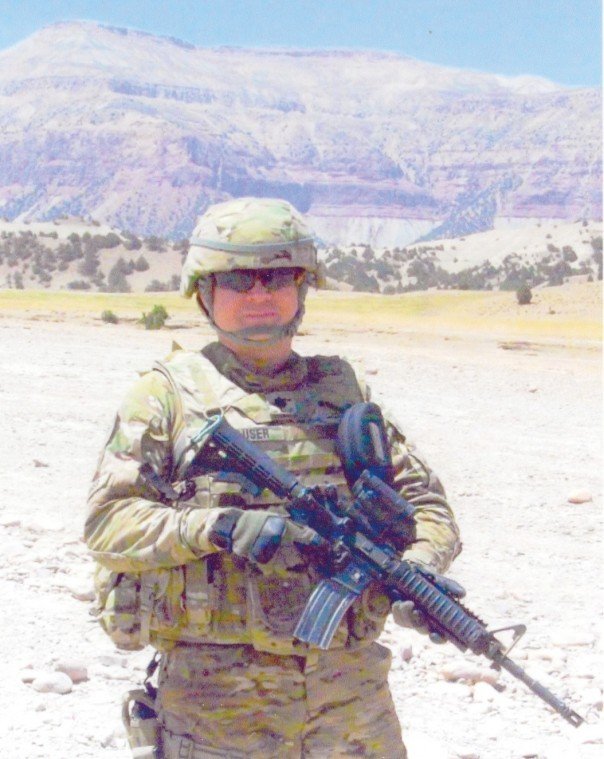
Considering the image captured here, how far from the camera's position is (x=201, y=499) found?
264 cm

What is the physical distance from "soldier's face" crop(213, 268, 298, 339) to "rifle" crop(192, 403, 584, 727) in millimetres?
294

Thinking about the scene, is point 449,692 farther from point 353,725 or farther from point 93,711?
point 353,725

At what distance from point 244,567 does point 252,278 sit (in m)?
0.66

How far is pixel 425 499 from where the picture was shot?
2.84 metres

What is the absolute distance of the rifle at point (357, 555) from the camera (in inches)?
100

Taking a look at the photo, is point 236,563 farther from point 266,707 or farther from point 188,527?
point 266,707

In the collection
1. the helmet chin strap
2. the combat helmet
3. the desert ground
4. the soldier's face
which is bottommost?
the desert ground

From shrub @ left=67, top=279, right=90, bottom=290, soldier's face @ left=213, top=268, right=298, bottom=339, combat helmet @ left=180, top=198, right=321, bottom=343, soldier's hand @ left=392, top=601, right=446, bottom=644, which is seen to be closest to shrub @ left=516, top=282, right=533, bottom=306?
combat helmet @ left=180, top=198, right=321, bottom=343

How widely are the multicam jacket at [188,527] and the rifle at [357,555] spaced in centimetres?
7

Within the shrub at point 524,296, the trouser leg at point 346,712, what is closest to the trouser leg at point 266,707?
the trouser leg at point 346,712

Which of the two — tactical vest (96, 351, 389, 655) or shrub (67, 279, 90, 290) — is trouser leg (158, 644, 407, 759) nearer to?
tactical vest (96, 351, 389, 655)

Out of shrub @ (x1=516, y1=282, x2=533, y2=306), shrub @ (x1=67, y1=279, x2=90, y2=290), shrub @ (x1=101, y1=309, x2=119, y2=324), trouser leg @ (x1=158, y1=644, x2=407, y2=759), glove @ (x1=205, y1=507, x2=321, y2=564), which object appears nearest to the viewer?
glove @ (x1=205, y1=507, x2=321, y2=564)

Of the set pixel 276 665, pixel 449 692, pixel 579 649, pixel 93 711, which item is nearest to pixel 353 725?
pixel 276 665

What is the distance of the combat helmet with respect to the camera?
278cm
